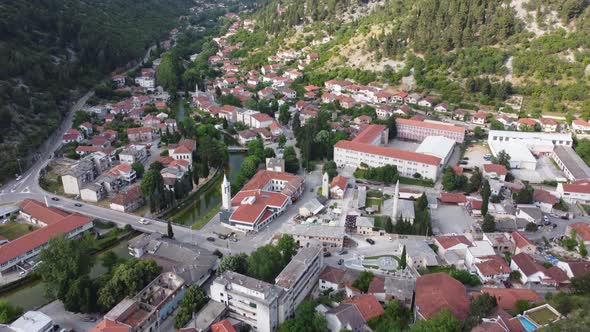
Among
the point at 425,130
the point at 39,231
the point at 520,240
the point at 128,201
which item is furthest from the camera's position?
the point at 425,130

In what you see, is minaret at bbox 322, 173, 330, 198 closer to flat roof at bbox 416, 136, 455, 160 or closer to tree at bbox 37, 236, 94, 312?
flat roof at bbox 416, 136, 455, 160

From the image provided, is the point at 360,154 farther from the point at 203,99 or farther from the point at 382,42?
the point at 382,42

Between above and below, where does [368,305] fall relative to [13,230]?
above

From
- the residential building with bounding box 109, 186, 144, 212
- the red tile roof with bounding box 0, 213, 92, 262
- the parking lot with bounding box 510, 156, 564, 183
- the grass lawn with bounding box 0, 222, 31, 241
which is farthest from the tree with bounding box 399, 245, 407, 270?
the grass lawn with bounding box 0, 222, 31, 241

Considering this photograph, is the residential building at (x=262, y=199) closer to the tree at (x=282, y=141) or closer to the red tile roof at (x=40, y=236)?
the tree at (x=282, y=141)

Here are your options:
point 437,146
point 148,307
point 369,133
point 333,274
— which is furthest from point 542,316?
point 369,133

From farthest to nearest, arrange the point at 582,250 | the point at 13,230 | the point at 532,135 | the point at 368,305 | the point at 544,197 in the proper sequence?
the point at 532,135 < the point at 544,197 < the point at 13,230 < the point at 582,250 < the point at 368,305

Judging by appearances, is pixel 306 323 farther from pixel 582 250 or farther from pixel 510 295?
pixel 582 250
